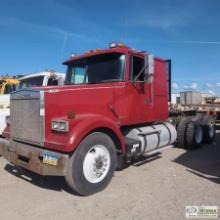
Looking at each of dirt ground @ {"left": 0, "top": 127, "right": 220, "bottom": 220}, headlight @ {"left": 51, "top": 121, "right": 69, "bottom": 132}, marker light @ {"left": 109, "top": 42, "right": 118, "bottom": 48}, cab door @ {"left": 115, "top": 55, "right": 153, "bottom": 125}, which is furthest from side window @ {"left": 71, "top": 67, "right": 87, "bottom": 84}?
dirt ground @ {"left": 0, "top": 127, "right": 220, "bottom": 220}

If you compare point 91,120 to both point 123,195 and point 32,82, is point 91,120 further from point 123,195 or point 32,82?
point 32,82

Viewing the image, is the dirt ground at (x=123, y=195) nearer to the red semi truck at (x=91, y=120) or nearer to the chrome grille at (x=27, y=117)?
the red semi truck at (x=91, y=120)

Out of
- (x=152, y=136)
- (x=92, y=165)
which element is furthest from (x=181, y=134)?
(x=92, y=165)

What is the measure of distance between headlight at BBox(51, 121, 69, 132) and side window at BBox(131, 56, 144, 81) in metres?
2.40

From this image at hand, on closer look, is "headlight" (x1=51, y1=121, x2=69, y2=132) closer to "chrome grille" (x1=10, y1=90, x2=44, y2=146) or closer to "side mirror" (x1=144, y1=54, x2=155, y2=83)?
"chrome grille" (x1=10, y1=90, x2=44, y2=146)

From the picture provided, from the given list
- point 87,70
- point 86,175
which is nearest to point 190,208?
point 86,175

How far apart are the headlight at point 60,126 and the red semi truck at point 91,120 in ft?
0.06

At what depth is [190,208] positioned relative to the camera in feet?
15.0

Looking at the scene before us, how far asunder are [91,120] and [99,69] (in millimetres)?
1860

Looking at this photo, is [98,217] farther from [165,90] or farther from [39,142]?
[165,90]

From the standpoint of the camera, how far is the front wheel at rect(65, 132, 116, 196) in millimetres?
4941

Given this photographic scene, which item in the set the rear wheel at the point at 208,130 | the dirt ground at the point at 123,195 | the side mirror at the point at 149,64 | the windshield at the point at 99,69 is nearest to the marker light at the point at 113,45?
the windshield at the point at 99,69

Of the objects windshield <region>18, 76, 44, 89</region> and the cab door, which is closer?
the cab door

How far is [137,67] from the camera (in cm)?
681
